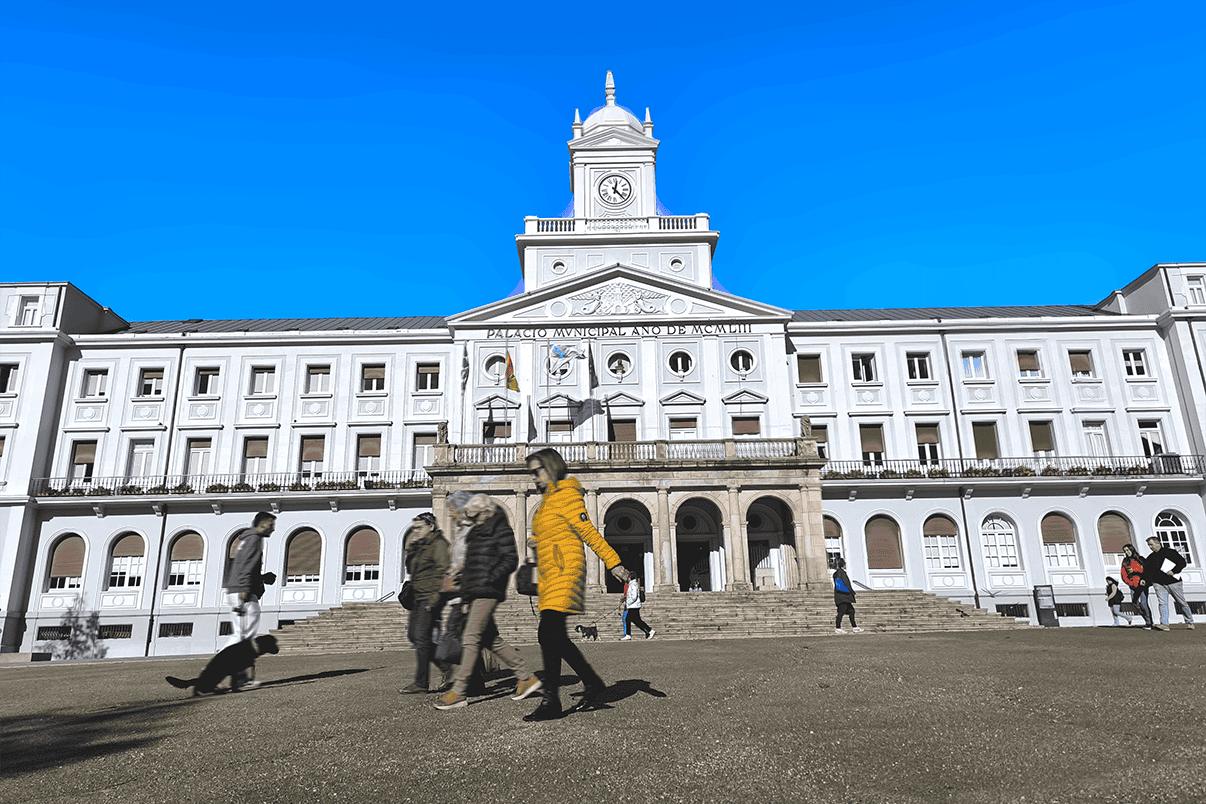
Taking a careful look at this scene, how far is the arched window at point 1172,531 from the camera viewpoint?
102 feet

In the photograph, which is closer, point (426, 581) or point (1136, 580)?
point (426, 581)

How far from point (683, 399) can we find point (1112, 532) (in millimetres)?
17955

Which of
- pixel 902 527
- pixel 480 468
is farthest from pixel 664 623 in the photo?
pixel 902 527

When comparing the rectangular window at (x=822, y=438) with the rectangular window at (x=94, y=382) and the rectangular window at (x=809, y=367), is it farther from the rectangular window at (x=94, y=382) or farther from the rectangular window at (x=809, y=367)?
the rectangular window at (x=94, y=382)

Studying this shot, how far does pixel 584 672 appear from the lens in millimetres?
6117

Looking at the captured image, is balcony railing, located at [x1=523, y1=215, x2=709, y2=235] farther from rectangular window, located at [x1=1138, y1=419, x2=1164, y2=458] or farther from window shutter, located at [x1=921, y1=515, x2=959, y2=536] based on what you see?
rectangular window, located at [x1=1138, y1=419, x2=1164, y2=458]

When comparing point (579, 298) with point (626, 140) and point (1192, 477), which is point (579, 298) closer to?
point (626, 140)

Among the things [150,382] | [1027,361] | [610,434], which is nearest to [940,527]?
[1027,361]

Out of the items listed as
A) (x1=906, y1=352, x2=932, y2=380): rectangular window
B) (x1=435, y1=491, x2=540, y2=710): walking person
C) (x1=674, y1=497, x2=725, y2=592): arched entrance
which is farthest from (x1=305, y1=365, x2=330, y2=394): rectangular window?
(x1=435, y1=491, x2=540, y2=710): walking person

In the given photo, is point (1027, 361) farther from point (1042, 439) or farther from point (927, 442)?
point (927, 442)

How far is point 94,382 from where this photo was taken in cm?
3372

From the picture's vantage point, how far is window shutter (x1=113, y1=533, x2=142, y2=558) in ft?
102

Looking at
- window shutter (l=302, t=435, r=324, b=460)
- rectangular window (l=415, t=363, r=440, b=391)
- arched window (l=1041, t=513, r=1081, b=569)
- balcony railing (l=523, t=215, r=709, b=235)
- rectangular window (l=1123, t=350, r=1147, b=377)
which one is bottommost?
arched window (l=1041, t=513, r=1081, b=569)

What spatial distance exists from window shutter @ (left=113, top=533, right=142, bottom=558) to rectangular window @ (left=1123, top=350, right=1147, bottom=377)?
41.9 metres
